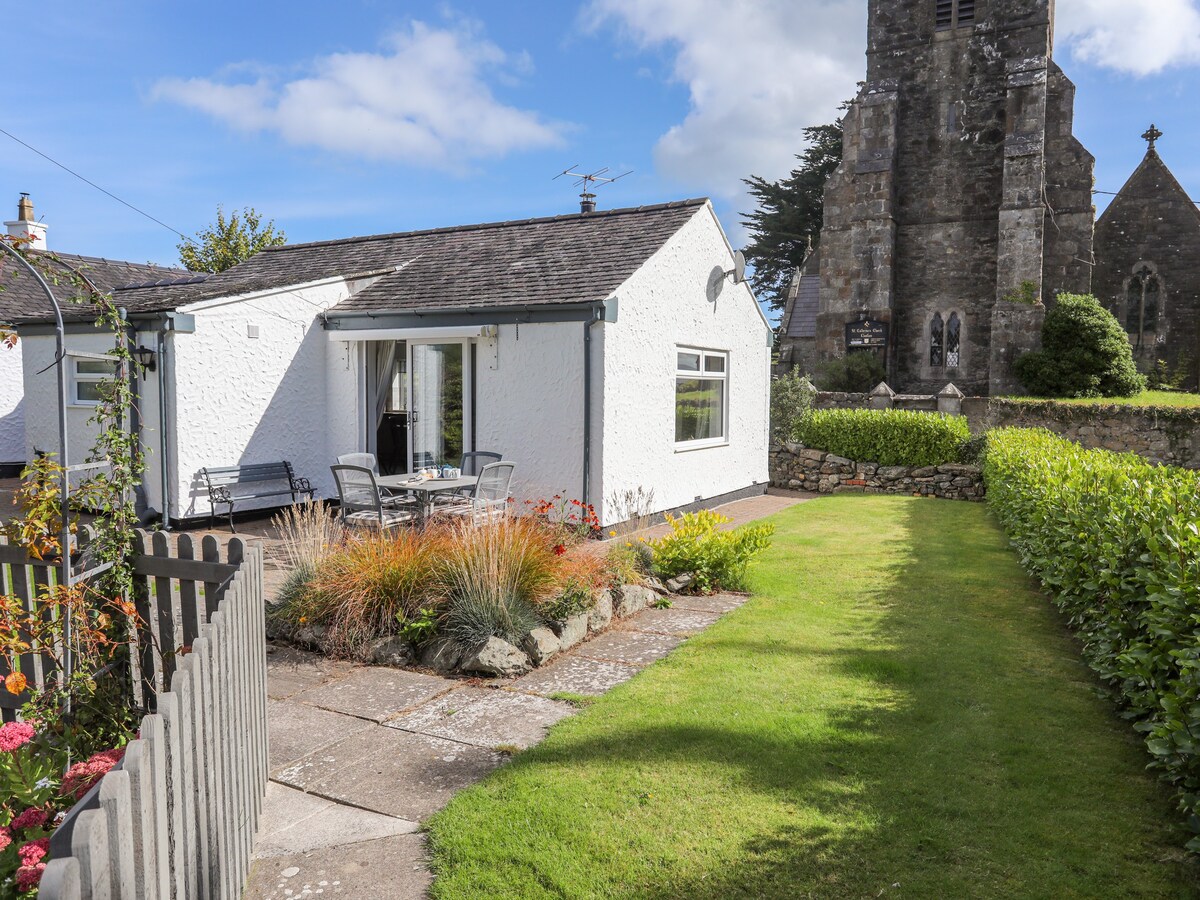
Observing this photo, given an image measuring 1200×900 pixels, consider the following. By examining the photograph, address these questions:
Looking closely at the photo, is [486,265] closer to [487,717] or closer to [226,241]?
[487,717]

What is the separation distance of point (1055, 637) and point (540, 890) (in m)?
5.37

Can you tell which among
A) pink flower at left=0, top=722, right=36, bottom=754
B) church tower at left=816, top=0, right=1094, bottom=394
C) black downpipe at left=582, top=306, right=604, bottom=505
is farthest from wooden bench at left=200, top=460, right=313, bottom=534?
church tower at left=816, top=0, right=1094, bottom=394

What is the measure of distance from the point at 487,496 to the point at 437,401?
288cm

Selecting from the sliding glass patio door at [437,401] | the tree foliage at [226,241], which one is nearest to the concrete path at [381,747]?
the sliding glass patio door at [437,401]

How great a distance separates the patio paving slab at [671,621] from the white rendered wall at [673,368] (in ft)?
11.1

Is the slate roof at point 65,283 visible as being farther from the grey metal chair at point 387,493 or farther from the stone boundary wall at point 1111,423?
the stone boundary wall at point 1111,423

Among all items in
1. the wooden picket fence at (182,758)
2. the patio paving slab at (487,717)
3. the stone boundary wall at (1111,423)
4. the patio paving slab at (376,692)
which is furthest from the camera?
the stone boundary wall at (1111,423)

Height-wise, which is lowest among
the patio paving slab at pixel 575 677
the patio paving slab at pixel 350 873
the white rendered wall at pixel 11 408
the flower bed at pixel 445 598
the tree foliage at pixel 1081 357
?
the patio paving slab at pixel 575 677

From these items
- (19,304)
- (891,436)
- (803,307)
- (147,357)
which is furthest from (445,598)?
(803,307)

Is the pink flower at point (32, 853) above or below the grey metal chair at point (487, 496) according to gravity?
below

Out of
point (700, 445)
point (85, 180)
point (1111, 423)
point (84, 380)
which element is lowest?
point (700, 445)

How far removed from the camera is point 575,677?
5.71m

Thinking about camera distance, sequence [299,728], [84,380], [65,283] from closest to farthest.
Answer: [299,728] < [84,380] < [65,283]

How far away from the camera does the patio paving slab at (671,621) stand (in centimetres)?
690
